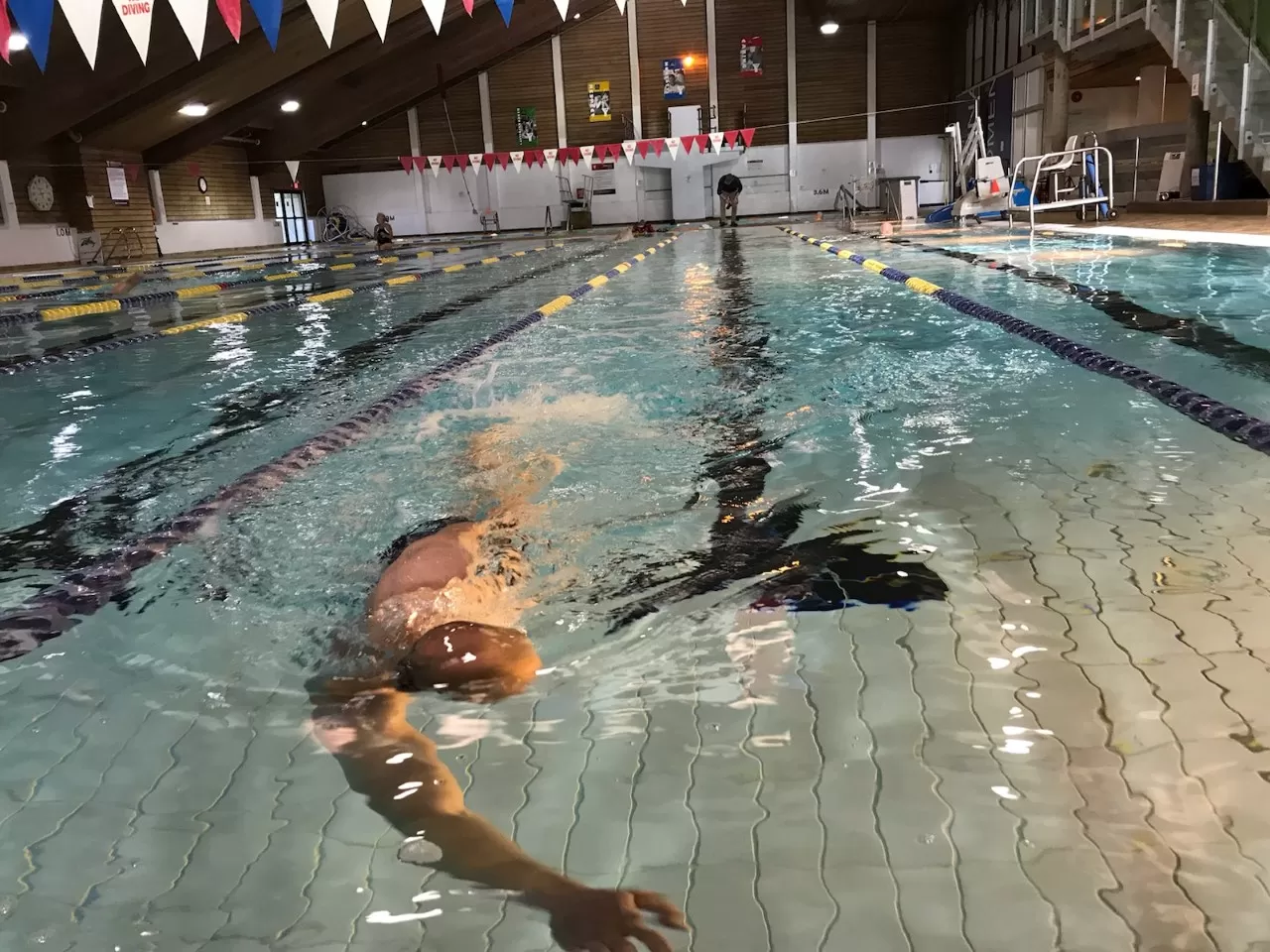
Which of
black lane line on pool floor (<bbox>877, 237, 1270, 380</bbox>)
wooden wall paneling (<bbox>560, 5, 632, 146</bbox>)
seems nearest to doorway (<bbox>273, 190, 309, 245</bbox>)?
wooden wall paneling (<bbox>560, 5, 632, 146</bbox>)

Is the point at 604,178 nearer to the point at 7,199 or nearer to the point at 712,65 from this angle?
the point at 712,65

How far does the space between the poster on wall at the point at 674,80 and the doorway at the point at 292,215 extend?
11576mm

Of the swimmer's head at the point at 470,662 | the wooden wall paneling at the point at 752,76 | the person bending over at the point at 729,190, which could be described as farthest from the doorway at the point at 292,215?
the swimmer's head at the point at 470,662

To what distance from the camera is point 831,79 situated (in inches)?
1030

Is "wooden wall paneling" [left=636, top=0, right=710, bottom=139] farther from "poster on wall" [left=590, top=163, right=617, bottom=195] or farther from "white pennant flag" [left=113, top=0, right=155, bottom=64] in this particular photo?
"white pennant flag" [left=113, top=0, right=155, bottom=64]

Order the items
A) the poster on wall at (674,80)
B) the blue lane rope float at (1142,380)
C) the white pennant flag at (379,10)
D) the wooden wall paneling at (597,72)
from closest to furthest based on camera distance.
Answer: the blue lane rope float at (1142,380)
the white pennant flag at (379,10)
the poster on wall at (674,80)
the wooden wall paneling at (597,72)

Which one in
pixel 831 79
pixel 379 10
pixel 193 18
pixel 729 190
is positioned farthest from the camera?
pixel 831 79

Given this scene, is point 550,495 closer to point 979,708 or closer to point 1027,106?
point 979,708

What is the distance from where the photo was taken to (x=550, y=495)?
2.95 meters

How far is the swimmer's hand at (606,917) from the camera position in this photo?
113cm

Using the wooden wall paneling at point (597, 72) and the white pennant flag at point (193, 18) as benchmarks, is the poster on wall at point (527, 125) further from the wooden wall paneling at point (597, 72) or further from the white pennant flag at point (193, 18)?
the white pennant flag at point (193, 18)

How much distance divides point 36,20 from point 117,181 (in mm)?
14860

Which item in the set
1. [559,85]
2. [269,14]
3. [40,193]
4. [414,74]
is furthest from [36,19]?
[559,85]

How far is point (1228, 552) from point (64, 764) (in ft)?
8.20
